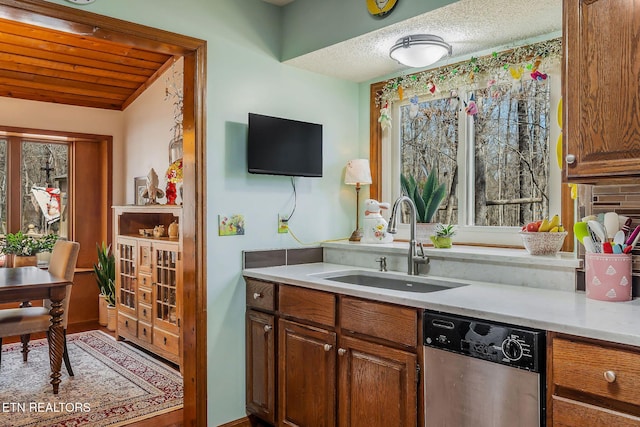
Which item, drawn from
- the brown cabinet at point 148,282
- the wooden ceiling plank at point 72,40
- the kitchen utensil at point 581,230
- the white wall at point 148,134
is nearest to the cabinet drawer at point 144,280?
the brown cabinet at point 148,282

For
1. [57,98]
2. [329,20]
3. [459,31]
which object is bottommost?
[459,31]

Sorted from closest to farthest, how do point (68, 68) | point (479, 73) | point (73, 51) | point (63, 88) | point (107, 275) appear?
point (479, 73)
point (73, 51)
point (68, 68)
point (63, 88)
point (107, 275)

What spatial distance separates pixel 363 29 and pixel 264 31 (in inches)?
27.5

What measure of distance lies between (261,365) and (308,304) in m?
0.55

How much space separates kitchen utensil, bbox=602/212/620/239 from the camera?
1870 mm

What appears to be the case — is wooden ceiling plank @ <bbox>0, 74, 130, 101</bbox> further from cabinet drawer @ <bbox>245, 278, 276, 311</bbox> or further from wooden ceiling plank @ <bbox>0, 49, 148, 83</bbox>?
cabinet drawer @ <bbox>245, 278, 276, 311</bbox>

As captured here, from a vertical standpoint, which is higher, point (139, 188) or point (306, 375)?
point (139, 188)

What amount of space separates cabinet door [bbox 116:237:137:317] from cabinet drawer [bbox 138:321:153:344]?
7.1 inches

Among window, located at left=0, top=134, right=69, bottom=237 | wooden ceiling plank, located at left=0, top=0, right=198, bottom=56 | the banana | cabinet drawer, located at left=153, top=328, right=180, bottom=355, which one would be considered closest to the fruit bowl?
the banana

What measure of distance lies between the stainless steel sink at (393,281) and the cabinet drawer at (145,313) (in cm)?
216

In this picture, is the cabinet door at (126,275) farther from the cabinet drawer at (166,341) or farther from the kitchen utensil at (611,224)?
the kitchen utensil at (611,224)

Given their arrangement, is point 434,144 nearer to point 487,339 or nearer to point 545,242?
point 545,242

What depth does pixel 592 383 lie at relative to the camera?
1.39 m

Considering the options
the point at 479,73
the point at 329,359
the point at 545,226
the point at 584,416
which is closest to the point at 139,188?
the point at 329,359
